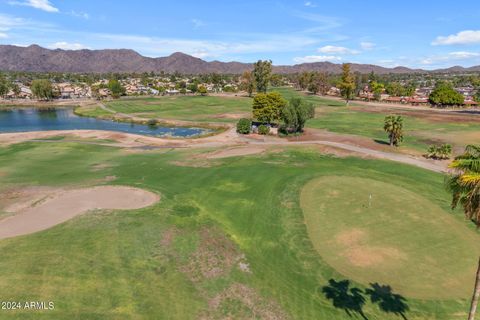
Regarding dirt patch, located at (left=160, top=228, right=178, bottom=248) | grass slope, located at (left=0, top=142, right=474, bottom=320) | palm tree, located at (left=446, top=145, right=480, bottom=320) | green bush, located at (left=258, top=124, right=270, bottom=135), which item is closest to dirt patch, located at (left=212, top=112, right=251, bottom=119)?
green bush, located at (left=258, top=124, right=270, bottom=135)

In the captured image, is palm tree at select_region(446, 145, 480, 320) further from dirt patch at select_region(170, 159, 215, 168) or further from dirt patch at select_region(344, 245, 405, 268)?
dirt patch at select_region(170, 159, 215, 168)

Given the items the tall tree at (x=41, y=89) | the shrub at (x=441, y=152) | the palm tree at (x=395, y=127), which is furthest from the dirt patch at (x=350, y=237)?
the tall tree at (x=41, y=89)

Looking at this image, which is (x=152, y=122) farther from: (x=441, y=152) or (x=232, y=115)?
(x=441, y=152)

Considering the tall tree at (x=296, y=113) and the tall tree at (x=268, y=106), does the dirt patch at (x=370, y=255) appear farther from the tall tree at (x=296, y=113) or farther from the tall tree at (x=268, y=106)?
the tall tree at (x=268, y=106)

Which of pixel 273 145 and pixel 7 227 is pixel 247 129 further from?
pixel 7 227

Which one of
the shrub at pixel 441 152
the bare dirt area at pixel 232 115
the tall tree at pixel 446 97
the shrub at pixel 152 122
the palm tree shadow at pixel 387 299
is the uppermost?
the tall tree at pixel 446 97

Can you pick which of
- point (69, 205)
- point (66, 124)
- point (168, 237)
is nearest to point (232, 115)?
point (66, 124)
